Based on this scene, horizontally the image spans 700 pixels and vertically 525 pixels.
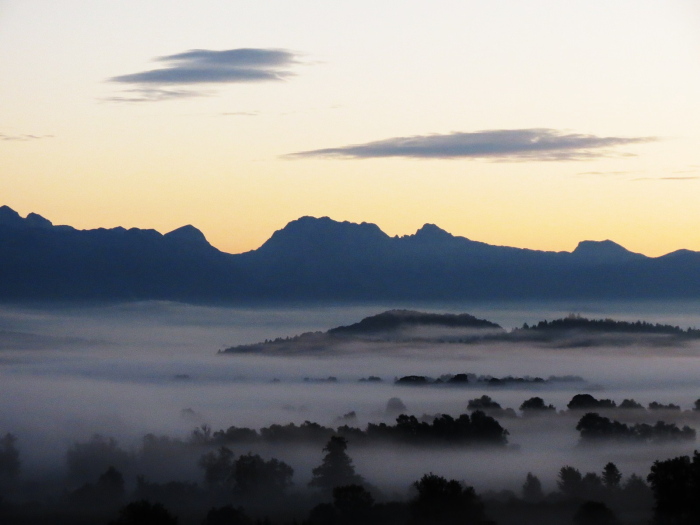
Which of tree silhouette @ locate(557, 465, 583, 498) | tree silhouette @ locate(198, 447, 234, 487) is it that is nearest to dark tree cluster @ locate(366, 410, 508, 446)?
tree silhouette @ locate(198, 447, 234, 487)

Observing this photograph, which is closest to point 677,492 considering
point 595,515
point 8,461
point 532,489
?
point 595,515

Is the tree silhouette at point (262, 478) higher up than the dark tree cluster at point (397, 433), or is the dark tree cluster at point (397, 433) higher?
the tree silhouette at point (262, 478)

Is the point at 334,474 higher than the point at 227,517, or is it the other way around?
the point at 227,517

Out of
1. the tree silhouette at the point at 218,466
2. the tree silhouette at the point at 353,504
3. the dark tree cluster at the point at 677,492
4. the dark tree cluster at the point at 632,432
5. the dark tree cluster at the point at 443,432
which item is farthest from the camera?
the dark tree cluster at the point at 443,432

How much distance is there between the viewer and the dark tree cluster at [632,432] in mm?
144375

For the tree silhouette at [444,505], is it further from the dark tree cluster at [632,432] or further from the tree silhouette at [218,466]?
the dark tree cluster at [632,432]

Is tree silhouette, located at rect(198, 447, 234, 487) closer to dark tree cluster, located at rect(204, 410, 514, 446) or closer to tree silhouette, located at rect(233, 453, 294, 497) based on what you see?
tree silhouette, located at rect(233, 453, 294, 497)

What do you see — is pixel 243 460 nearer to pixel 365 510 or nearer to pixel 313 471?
pixel 313 471

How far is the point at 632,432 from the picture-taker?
14875 cm

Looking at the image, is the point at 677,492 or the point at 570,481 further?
the point at 570,481

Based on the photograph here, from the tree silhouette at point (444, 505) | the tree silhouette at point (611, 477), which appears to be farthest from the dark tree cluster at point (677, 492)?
the tree silhouette at point (611, 477)

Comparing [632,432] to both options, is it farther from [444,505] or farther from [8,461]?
[8,461]

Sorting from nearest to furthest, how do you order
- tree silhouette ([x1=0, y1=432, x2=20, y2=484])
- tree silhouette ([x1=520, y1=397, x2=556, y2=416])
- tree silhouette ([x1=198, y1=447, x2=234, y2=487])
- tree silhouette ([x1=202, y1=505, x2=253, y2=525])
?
tree silhouette ([x1=202, y1=505, x2=253, y2=525]) → tree silhouette ([x1=198, y1=447, x2=234, y2=487]) → tree silhouette ([x1=0, y1=432, x2=20, y2=484]) → tree silhouette ([x1=520, y1=397, x2=556, y2=416])

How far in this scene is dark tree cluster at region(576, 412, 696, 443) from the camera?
144375 millimetres
